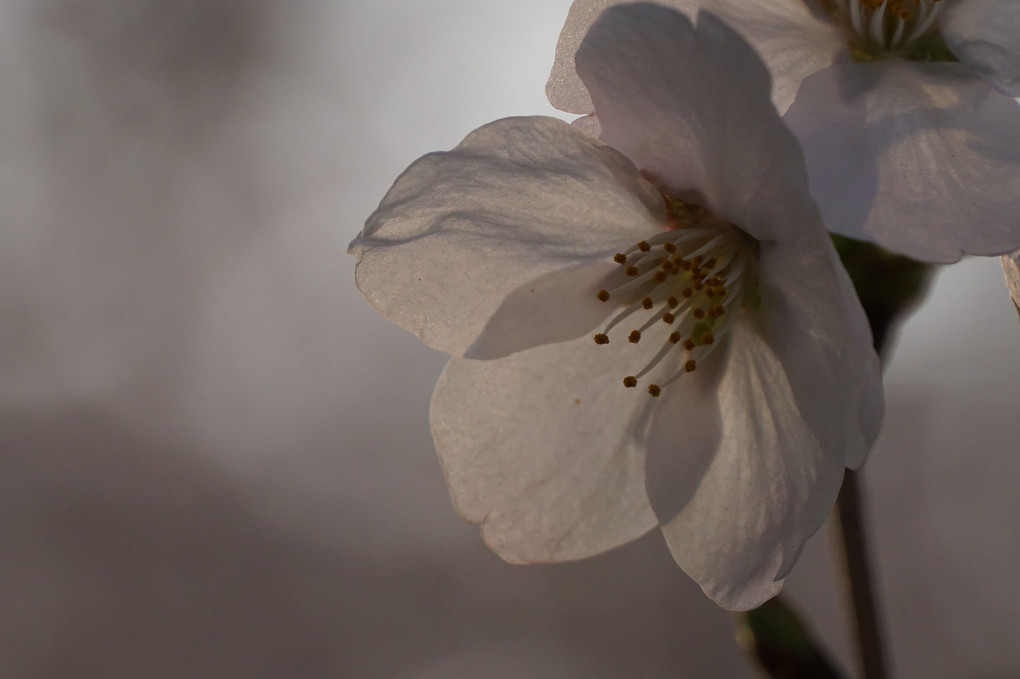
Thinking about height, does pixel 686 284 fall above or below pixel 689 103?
below

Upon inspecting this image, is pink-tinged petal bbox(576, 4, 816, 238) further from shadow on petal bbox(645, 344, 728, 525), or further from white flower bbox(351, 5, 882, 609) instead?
shadow on petal bbox(645, 344, 728, 525)

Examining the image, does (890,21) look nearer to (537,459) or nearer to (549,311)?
(549,311)

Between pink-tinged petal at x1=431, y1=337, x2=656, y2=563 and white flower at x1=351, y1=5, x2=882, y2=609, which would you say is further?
pink-tinged petal at x1=431, y1=337, x2=656, y2=563

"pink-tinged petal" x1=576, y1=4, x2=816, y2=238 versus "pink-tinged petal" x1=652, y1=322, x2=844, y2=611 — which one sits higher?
"pink-tinged petal" x1=576, y1=4, x2=816, y2=238

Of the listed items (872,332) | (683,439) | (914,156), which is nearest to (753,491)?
(683,439)

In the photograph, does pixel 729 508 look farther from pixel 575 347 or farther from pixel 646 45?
pixel 646 45

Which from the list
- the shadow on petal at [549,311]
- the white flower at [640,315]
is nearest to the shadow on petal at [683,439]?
the white flower at [640,315]

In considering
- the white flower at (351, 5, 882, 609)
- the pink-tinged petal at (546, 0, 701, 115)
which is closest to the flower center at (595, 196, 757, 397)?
the white flower at (351, 5, 882, 609)
